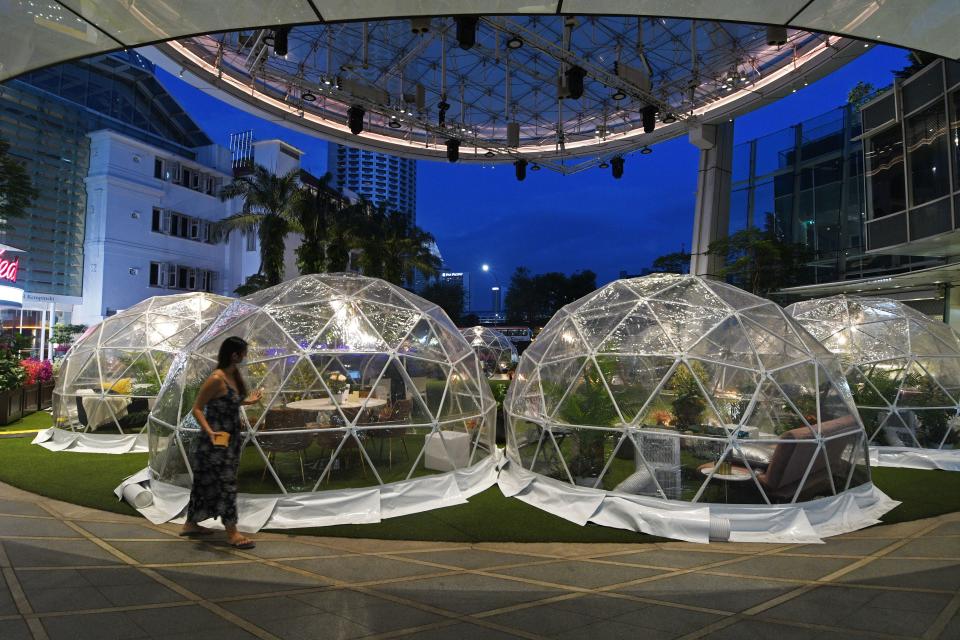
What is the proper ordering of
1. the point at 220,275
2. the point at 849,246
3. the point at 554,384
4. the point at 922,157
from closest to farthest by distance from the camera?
the point at 554,384 < the point at 922,157 < the point at 849,246 < the point at 220,275

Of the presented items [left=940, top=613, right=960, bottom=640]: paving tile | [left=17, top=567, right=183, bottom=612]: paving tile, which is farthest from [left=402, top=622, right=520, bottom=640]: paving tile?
[left=940, top=613, right=960, bottom=640]: paving tile

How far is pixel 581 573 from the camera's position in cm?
484

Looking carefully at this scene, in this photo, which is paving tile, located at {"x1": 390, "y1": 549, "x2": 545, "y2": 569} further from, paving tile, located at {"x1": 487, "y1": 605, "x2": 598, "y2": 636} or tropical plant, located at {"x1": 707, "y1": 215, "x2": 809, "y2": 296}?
tropical plant, located at {"x1": 707, "y1": 215, "x2": 809, "y2": 296}

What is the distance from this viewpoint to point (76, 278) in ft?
79.8

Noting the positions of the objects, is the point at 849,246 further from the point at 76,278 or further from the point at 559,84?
the point at 76,278

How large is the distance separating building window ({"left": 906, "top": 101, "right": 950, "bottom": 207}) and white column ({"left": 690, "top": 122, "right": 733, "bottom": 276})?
762 cm

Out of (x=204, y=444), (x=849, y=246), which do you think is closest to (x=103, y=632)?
(x=204, y=444)

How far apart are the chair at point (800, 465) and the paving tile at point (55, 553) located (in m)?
6.69

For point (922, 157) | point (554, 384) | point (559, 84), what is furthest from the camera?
point (559, 84)

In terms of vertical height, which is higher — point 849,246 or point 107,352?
point 849,246

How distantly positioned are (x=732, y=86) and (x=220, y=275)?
26.7 metres

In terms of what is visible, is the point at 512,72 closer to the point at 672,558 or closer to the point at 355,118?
the point at 355,118

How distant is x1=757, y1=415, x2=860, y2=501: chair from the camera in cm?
615

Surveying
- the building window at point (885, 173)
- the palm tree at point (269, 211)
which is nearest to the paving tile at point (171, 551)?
the palm tree at point (269, 211)
